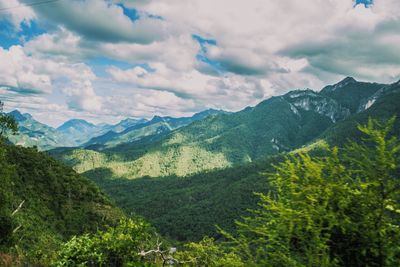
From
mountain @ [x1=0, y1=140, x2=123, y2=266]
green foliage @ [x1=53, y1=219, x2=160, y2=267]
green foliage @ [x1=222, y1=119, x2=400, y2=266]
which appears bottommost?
mountain @ [x1=0, y1=140, x2=123, y2=266]

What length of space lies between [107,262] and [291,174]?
7.57 metres

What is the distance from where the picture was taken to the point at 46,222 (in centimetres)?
7512

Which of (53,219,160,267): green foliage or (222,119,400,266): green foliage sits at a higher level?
(222,119,400,266): green foliage

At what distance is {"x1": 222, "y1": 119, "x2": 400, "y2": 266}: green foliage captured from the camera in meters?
8.24

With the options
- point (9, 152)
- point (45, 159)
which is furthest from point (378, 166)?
point (45, 159)

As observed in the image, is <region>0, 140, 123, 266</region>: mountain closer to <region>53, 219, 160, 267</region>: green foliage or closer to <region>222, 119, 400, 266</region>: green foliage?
<region>53, 219, 160, 267</region>: green foliage

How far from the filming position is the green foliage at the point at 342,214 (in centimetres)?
824

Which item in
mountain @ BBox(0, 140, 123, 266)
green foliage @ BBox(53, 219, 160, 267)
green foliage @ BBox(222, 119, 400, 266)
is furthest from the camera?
mountain @ BBox(0, 140, 123, 266)

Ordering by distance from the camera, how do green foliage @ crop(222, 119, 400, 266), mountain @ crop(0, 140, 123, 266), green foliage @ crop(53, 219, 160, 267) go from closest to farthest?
green foliage @ crop(222, 119, 400, 266)
green foliage @ crop(53, 219, 160, 267)
mountain @ crop(0, 140, 123, 266)

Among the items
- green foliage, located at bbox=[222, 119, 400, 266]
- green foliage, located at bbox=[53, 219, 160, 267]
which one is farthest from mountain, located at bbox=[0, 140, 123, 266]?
green foliage, located at bbox=[222, 119, 400, 266]

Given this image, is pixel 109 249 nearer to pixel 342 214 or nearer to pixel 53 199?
pixel 342 214

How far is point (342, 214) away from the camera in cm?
857

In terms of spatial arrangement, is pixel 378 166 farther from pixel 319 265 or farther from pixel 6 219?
pixel 6 219

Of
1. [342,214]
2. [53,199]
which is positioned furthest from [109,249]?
[53,199]
